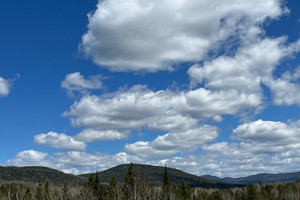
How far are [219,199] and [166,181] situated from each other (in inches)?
948

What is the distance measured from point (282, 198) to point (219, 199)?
63.3ft

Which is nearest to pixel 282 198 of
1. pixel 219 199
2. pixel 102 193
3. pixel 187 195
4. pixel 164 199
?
pixel 219 199

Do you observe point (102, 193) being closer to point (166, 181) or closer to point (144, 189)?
point (166, 181)

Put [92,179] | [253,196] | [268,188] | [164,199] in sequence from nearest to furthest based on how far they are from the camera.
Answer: [164,199] → [253,196] → [92,179] → [268,188]

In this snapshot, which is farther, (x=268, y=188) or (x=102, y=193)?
(x=268, y=188)

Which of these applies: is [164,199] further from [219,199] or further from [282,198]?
[282,198]

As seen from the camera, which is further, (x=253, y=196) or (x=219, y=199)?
(x=219, y=199)

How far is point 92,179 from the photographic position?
85.2m

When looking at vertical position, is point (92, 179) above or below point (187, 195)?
above

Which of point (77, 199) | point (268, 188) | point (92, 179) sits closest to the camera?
point (77, 199)

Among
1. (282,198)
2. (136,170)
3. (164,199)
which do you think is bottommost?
(282,198)

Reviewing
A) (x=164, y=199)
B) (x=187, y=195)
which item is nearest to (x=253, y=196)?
(x=187, y=195)

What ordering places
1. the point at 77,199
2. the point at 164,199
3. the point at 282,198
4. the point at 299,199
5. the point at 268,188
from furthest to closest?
the point at 268,188
the point at 282,198
the point at 299,199
the point at 164,199
the point at 77,199

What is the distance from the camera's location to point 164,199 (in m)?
28.3
